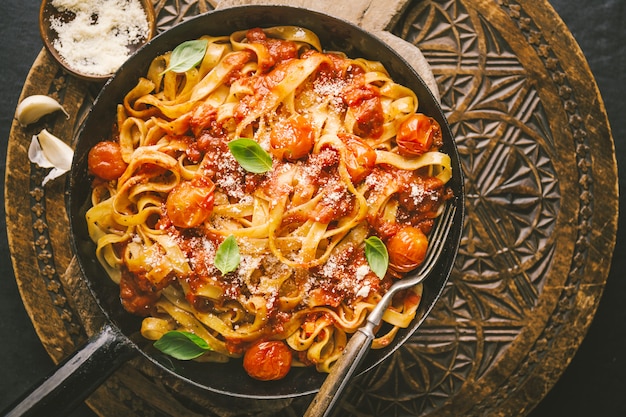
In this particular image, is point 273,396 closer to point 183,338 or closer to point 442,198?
point 183,338

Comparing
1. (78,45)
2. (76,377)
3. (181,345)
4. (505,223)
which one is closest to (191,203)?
(181,345)

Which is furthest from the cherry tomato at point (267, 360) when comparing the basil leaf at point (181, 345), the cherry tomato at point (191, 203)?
the cherry tomato at point (191, 203)

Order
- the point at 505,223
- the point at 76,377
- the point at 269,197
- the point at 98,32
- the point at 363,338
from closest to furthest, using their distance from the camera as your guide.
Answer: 1. the point at 76,377
2. the point at 363,338
3. the point at 269,197
4. the point at 98,32
5. the point at 505,223

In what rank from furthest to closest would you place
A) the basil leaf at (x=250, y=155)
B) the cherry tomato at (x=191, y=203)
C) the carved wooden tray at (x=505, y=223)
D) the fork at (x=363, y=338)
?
the carved wooden tray at (x=505, y=223)
the cherry tomato at (x=191, y=203)
the basil leaf at (x=250, y=155)
the fork at (x=363, y=338)

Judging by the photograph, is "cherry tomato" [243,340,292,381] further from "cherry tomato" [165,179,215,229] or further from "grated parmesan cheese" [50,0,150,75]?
"grated parmesan cheese" [50,0,150,75]

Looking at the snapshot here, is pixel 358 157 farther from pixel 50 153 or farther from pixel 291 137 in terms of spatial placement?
pixel 50 153

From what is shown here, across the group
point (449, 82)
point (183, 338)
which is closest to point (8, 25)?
point (183, 338)

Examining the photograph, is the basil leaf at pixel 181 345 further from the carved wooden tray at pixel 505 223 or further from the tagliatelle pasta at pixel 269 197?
the carved wooden tray at pixel 505 223
